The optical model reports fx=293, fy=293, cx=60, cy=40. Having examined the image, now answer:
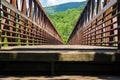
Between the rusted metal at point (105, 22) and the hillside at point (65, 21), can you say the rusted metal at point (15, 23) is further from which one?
the hillside at point (65, 21)

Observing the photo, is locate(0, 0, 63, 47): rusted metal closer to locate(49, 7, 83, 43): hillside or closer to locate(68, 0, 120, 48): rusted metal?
locate(68, 0, 120, 48): rusted metal

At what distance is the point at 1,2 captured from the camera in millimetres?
5383

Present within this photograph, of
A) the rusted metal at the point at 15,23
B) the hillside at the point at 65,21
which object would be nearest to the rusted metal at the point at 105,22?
the rusted metal at the point at 15,23

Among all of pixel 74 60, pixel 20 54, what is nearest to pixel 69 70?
pixel 74 60

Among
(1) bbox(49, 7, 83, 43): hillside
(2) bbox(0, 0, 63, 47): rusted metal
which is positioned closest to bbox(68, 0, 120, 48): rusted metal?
(2) bbox(0, 0, 63, 47): rusted metal

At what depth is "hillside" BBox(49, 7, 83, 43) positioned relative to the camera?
11297 centimetres

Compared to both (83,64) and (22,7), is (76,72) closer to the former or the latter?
(83,64)

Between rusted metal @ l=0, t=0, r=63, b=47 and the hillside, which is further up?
the hillside

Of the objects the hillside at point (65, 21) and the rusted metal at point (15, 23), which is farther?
the hillside at point (65, 21)

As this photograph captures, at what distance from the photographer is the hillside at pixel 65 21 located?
371 ft

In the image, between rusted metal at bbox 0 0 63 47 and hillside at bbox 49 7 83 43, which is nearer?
rusted metal at bbox 0 0 63 47

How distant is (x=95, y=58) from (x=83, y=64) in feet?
1.31

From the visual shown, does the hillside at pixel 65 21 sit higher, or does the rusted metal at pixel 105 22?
the hillside at pixel 65 21

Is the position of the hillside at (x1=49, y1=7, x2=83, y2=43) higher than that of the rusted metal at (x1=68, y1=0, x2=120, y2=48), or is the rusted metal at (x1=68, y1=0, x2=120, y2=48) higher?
the hillside at (x1=49, y1=7, x2=83, y2=43)
